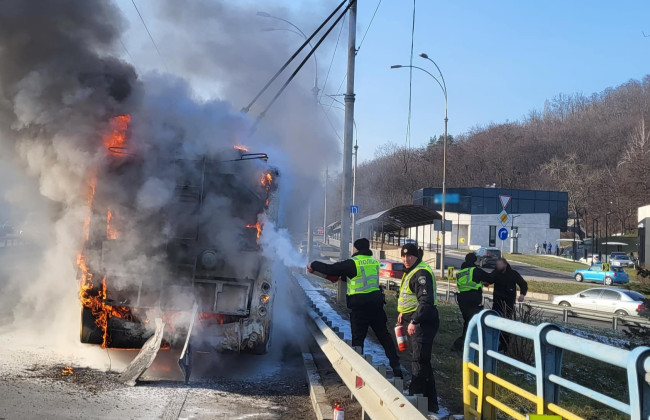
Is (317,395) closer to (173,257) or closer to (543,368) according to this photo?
(173,257)

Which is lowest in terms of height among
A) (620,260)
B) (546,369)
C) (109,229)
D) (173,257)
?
(620,260)

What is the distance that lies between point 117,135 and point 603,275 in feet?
109

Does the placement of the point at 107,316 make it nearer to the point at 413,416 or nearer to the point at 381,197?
the point at 413,416

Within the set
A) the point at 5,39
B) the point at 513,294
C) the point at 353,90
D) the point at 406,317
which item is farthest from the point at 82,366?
the point at 353,90

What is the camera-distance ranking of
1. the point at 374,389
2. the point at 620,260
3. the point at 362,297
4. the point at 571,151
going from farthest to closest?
the point at 571,151 → the point at 620,260 → the point at 362,297 → the point at 374,389

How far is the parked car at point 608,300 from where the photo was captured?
78.2ft

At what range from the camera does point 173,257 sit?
874cm

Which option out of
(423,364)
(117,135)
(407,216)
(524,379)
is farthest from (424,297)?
(407,216)

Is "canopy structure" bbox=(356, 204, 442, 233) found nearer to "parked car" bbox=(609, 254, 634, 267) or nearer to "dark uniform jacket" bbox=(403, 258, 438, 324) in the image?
"parked car" bbox=(609, 254, 634, 267)

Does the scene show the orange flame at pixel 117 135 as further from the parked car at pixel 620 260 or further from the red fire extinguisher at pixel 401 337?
the parked car at pixel 620 260

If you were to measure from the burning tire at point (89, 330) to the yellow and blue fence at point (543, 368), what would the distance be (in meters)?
5.50

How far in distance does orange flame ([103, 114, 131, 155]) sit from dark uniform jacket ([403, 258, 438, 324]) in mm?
4613

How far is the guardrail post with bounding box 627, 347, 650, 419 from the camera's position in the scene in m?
3.02

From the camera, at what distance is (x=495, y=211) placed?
245 ft
